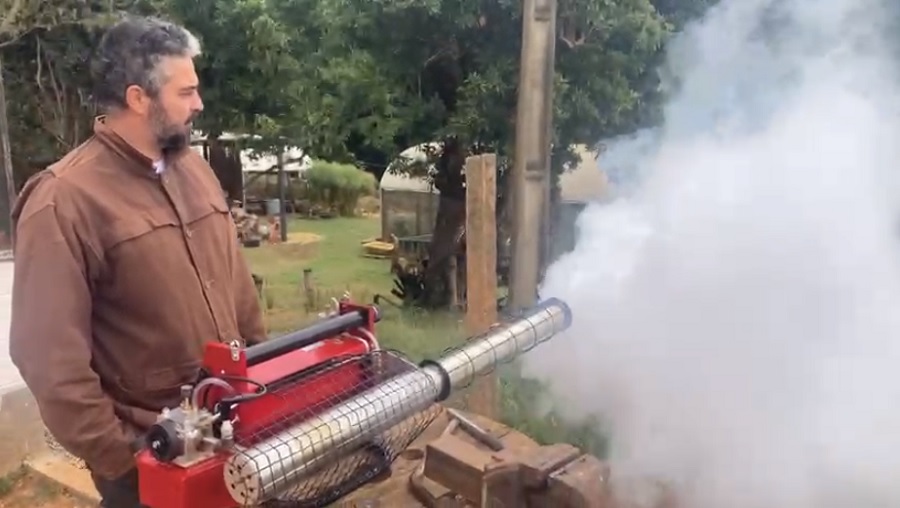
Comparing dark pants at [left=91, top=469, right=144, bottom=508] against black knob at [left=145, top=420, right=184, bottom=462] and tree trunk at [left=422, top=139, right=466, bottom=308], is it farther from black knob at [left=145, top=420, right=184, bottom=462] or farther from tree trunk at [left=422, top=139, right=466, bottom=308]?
tree trunk at [left=422, top=139, right=466, bottom=308]

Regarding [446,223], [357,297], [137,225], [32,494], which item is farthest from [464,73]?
[137,225]

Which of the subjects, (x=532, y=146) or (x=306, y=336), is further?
(x=532, y=146)

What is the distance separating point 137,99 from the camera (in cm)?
214

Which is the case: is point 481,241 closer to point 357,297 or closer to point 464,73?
point 464,73

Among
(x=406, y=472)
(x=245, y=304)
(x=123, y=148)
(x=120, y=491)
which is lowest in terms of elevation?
(x=406, y=472)

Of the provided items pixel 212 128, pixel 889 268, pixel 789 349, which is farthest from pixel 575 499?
pixel 212 128

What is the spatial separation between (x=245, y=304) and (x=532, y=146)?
1.88 metres

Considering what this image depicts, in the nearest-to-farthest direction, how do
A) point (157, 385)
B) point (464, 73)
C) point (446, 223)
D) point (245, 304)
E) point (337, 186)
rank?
1. point (157, 385)
2. point (245, 304)
3. point (464, 73)
4. point (446, 223)
5. point (337, 186)

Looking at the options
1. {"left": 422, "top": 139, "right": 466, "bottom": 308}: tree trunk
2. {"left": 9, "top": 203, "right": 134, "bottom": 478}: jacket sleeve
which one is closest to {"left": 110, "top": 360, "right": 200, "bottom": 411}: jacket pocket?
{"left": 9, "top": 203, "right": 134, "bottom": 478}: jacket sleeve

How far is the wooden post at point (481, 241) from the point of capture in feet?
13.7

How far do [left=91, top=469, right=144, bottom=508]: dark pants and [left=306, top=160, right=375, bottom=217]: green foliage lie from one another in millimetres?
14815

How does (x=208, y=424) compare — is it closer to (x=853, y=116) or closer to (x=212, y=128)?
(x=853, y=116)

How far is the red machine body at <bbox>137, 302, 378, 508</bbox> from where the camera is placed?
6.03ft

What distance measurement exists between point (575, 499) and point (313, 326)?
1318mm
